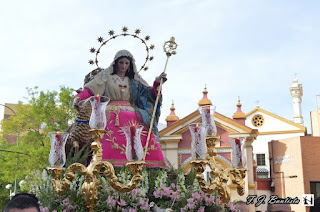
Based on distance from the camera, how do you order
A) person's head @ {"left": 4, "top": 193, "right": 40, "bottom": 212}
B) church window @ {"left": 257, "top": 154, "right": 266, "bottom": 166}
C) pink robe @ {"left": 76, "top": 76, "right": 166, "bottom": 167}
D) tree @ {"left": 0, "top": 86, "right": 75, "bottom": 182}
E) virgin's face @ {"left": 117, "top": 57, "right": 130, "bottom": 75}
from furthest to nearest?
church window @ {"left": 257, "top": 154, "right": 266, "bottom": 166}
tree @ {"left": 0, "top": 86, "right": 75, "bottom": 182}
virgin's face @ {"left": 117, "top": 57, "right": 130, "bottom": 75}
pink robe @ {"left": 76, "top": 76, "right": 166, "bottom": 167}
person's head @ {"left": 4, "top": 193, "right": 40, "bottom": 212}

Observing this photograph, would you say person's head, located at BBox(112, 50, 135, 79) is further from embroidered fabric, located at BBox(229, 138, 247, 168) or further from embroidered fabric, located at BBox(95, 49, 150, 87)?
embroidered fabric, located at BBox(229, 138, 247, 168)

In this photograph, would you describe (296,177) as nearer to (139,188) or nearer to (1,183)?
(139,188)

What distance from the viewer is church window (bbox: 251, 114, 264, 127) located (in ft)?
105

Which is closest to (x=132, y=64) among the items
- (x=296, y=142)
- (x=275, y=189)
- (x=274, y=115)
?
(x=296, y=142)

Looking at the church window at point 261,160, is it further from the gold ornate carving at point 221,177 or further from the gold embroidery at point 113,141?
the gold ornate carving at point 221,177

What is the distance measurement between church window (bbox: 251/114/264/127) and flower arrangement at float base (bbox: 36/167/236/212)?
2777cm

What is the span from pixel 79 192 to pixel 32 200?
2.30 m

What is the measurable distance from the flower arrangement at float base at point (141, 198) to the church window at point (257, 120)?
27770mm

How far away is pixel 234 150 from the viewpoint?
527 cm

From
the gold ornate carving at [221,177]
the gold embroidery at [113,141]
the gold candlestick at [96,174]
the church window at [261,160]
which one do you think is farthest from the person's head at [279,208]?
the church window at [261,160]

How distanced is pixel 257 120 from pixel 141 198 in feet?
95.7

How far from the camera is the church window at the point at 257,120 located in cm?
3208

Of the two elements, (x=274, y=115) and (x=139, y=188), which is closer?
(x=139, y=188)

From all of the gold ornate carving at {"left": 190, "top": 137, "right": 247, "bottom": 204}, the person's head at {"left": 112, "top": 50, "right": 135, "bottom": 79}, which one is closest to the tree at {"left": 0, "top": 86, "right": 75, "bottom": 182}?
the person's head at {"left": 112, "top": 50, "right": 135, "bottom": 79}
